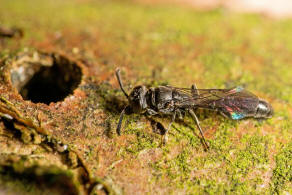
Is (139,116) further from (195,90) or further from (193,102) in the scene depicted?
(195,90)

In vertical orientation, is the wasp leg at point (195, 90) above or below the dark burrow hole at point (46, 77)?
below

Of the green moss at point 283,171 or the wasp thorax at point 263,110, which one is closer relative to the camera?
the green moss at point 283,171

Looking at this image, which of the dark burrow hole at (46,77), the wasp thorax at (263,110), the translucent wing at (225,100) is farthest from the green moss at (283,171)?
the dark burrow hole at (46,77)

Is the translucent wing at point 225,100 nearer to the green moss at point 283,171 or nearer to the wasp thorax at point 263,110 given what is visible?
the wasp thorax at point 263,110

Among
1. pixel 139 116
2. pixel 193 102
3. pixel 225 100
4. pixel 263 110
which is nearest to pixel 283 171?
pixel 263 110

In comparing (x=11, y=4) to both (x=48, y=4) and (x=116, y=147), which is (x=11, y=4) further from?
(x=116, y=147)

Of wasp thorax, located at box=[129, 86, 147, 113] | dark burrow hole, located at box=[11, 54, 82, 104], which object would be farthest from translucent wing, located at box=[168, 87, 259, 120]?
dark burrow hole, located at box=[11, 54, 82, 104]

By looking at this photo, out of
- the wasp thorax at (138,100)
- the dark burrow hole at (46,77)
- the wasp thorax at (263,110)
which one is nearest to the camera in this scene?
the wasp thorax at (138,100)

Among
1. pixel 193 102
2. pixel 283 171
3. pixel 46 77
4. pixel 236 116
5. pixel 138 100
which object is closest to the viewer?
pixel 283 171
